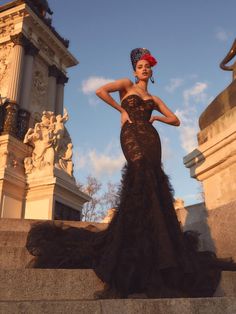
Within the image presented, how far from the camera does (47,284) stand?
2385 mm

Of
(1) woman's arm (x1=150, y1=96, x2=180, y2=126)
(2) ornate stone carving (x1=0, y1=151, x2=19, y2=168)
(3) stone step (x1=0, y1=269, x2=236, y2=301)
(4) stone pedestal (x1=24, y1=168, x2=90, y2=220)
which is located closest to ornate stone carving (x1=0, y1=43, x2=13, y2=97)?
(2) ornate stone carving (x1=0, y1=151, x2=19, y2=168)

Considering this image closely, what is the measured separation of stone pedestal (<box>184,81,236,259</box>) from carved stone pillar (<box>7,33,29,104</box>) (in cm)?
1380

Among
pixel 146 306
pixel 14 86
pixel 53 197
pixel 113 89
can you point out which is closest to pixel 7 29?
pixel 14 86

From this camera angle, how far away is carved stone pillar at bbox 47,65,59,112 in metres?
19.3

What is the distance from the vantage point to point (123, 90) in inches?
132

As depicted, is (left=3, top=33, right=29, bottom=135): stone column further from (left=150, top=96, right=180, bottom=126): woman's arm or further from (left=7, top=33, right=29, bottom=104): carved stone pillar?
(left=150, top=96, right=180, bottom=126): woman's arm

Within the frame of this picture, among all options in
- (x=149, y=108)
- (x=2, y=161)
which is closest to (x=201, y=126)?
(x=149, y=108)

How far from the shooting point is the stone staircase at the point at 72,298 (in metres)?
1.93

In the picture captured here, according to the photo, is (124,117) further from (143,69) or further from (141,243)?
(141,243)

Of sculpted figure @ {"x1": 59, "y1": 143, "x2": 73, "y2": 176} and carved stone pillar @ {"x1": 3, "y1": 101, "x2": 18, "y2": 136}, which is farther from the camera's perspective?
carved stone pillar @ {"x1": 3, "y1": 101, "x2": 18, "y2": 136}

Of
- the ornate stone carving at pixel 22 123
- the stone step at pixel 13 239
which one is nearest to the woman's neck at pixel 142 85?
the stone step at pixel 13 239

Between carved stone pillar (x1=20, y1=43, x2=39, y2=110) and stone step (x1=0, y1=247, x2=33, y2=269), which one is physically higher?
carved stone pillar (x1=20, y1=43, x2=39, y2=110)

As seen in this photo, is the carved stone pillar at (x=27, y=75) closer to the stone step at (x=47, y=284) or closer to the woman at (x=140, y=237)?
the woman at (x=140, y=237)

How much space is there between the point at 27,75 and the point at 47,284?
55.1 feet
